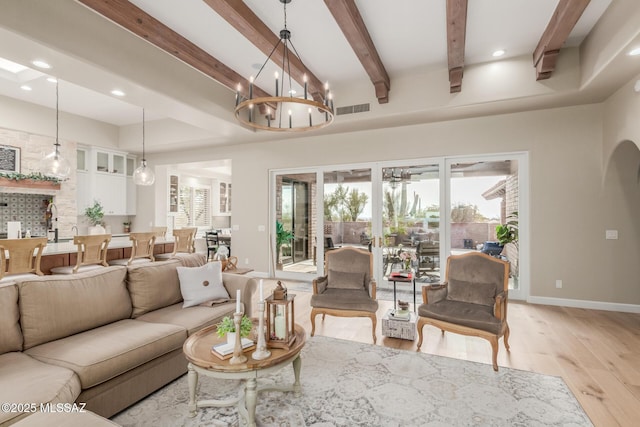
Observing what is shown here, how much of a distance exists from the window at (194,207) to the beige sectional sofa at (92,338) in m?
7.12

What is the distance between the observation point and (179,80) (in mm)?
4387

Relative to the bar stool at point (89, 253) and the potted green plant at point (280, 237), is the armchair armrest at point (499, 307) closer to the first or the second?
the potted green plant at point (280, 237)

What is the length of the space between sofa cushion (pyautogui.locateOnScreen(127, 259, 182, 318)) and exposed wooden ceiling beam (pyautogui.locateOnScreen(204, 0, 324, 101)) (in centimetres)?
248

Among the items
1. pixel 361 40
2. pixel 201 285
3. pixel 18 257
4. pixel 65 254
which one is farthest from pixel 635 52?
pixel 65 254

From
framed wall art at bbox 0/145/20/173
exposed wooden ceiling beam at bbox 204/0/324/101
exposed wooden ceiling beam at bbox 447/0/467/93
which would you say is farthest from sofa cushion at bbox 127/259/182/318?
framed wall art at bbox 0/145/20/173

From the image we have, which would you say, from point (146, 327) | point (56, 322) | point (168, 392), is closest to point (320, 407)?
point (168, 392)

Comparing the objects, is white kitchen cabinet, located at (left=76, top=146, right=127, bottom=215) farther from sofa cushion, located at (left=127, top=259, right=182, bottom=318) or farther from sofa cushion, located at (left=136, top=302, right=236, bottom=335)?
sofa cushion, located at (left=136, top=302, right=236, bottom=335)

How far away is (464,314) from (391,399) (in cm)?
109

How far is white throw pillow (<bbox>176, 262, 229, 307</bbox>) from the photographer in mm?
3117

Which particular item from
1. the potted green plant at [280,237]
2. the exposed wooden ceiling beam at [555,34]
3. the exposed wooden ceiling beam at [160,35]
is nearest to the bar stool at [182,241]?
the potted green plant at [280,237]

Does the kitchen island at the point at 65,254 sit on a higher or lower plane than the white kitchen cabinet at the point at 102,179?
lower

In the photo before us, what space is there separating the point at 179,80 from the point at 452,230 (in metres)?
4.73

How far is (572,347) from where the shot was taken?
3191 millimetres

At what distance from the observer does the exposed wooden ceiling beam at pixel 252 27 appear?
291cm
